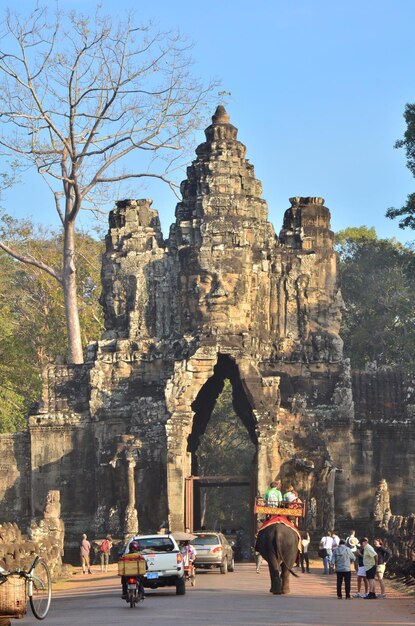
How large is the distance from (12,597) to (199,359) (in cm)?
3218

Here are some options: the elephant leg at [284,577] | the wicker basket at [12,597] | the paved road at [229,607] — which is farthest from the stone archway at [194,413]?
the wicker basket at [12,597]

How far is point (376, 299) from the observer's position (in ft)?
271

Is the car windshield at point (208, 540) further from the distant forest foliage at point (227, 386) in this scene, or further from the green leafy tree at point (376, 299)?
the green leafy tree at point (376, 299)

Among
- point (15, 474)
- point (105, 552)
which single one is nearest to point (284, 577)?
point (105, 552)

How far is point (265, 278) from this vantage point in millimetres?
54688

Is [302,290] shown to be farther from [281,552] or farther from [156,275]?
[281,552]

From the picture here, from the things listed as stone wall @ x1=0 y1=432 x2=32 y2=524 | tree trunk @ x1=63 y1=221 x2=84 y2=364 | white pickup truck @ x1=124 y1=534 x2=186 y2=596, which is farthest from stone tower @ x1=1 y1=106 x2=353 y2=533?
white pickup truck @ x1=124 y1=534 x2=186 y2=596

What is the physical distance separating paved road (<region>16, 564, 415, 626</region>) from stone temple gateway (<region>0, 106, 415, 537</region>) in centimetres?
1292

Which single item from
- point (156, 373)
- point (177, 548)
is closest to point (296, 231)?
point (156, 373)

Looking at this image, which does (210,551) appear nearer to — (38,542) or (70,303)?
(38,542)

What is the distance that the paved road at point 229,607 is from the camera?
24.8m

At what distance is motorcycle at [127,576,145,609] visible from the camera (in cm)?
2917

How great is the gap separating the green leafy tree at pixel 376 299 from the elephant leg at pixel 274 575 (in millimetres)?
46034

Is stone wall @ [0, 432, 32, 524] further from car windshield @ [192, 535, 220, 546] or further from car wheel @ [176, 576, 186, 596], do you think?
car wheel @ [176, 576, 186, 596]
